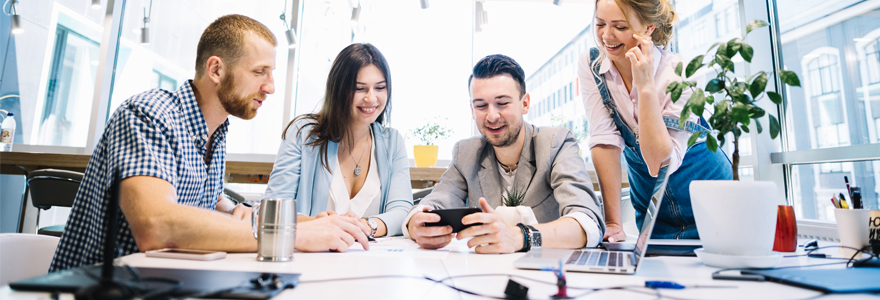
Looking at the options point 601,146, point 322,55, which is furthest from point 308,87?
point 601,146

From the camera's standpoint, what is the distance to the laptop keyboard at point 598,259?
0.77 m

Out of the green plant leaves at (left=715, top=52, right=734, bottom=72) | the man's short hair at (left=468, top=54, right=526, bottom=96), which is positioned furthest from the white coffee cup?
the man's short hair at (left=468, top=54, right=526, bottom=96)

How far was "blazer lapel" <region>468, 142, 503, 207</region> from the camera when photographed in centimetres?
161

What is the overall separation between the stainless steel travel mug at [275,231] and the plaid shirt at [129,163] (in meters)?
0.31

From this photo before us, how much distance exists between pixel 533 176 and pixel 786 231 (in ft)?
2.38

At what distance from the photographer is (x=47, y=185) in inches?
92.5

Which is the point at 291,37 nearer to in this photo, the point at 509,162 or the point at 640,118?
the point at 509,162

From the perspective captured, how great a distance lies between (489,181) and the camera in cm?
164

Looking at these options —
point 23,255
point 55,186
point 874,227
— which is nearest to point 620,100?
point 874,227

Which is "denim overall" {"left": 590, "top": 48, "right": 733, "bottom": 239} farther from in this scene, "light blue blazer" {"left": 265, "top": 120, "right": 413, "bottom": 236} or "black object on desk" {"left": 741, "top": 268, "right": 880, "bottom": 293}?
"light blue blazer" {"left": 265, "top": 120, "right": 413, "bottom": 236}

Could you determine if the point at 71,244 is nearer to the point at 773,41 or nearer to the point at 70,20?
the point at 773,41

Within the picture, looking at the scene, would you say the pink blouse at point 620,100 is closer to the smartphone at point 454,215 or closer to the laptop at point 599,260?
the laptop at point 599,260

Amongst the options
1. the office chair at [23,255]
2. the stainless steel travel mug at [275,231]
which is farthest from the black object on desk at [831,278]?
the office chair at [23,255]

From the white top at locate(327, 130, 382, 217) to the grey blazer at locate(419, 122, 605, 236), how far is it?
34 centimetres
